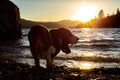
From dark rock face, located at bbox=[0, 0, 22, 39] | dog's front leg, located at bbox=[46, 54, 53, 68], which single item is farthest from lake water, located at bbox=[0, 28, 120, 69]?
dark rock face, located at bbox=[0, 0, 22, 39]

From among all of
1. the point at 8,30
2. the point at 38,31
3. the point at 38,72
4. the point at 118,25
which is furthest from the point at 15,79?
the point at 118,25

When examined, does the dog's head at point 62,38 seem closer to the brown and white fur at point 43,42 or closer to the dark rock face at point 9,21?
the brown and white fur at point 43,42

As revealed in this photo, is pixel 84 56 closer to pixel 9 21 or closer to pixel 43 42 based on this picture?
pixel 43 42

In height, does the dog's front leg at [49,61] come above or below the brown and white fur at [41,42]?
below

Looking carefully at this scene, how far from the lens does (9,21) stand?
44.1 m

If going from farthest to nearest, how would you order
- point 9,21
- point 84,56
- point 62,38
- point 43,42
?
1. point 9,21
2. point 84,56
3. point 62,38
4. point 43,42

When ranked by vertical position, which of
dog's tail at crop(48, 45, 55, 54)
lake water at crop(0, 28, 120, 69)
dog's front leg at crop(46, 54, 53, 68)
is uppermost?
dog's tail at crop(48, 45, 55, 54)

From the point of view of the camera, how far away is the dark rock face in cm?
4276

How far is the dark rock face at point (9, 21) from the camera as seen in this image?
42.8m

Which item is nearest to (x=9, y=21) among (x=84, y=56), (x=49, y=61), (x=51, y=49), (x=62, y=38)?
(x=84, y=56)

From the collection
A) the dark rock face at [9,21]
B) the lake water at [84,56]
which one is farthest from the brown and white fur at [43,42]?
the dark rock face at [9,21]

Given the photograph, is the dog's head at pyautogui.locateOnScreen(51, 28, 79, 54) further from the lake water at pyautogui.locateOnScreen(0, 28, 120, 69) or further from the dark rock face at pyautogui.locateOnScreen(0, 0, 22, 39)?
the dark rock face at pyautogui.locateOnScreen(0, 0, 22, 39)

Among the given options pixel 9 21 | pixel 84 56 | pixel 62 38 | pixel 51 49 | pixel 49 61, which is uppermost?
pixel 62 38

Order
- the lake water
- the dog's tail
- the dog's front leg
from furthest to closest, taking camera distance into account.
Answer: the lake water < the dog's front leg < the dog's tail
